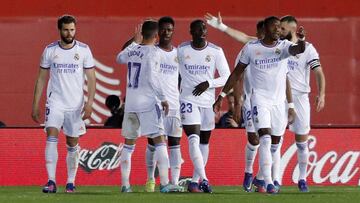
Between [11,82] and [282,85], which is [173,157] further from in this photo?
[11,82]

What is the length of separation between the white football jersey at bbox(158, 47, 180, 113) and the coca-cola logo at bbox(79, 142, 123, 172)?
Answer: 3374 millimetres

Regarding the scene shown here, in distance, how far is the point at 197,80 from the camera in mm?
17625

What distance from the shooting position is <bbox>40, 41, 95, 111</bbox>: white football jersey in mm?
17125

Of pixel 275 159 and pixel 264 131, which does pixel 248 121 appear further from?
pixel 264 131

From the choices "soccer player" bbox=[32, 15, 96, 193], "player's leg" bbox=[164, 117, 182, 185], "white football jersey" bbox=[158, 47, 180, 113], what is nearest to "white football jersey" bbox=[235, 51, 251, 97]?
"white football jersey" bbox=[158, 47, 180, 113]

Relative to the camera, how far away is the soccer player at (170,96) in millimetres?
17422

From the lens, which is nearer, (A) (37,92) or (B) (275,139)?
(A) (37,92)

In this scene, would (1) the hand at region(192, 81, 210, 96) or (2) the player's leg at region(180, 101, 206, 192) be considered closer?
(2) the player's leg at region(180, 101, 206, 192)

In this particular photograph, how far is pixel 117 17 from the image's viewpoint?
85.9 feet

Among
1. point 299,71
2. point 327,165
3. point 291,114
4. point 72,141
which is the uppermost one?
point 299,71

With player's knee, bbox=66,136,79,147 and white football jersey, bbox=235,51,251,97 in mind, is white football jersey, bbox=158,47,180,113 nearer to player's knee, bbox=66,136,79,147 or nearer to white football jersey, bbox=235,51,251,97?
white football jersey, bbox=235,51,251,97

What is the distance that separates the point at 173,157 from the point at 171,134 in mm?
312

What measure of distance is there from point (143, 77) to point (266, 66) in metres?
1.52

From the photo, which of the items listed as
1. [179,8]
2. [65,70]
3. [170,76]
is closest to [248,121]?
[170,76]
